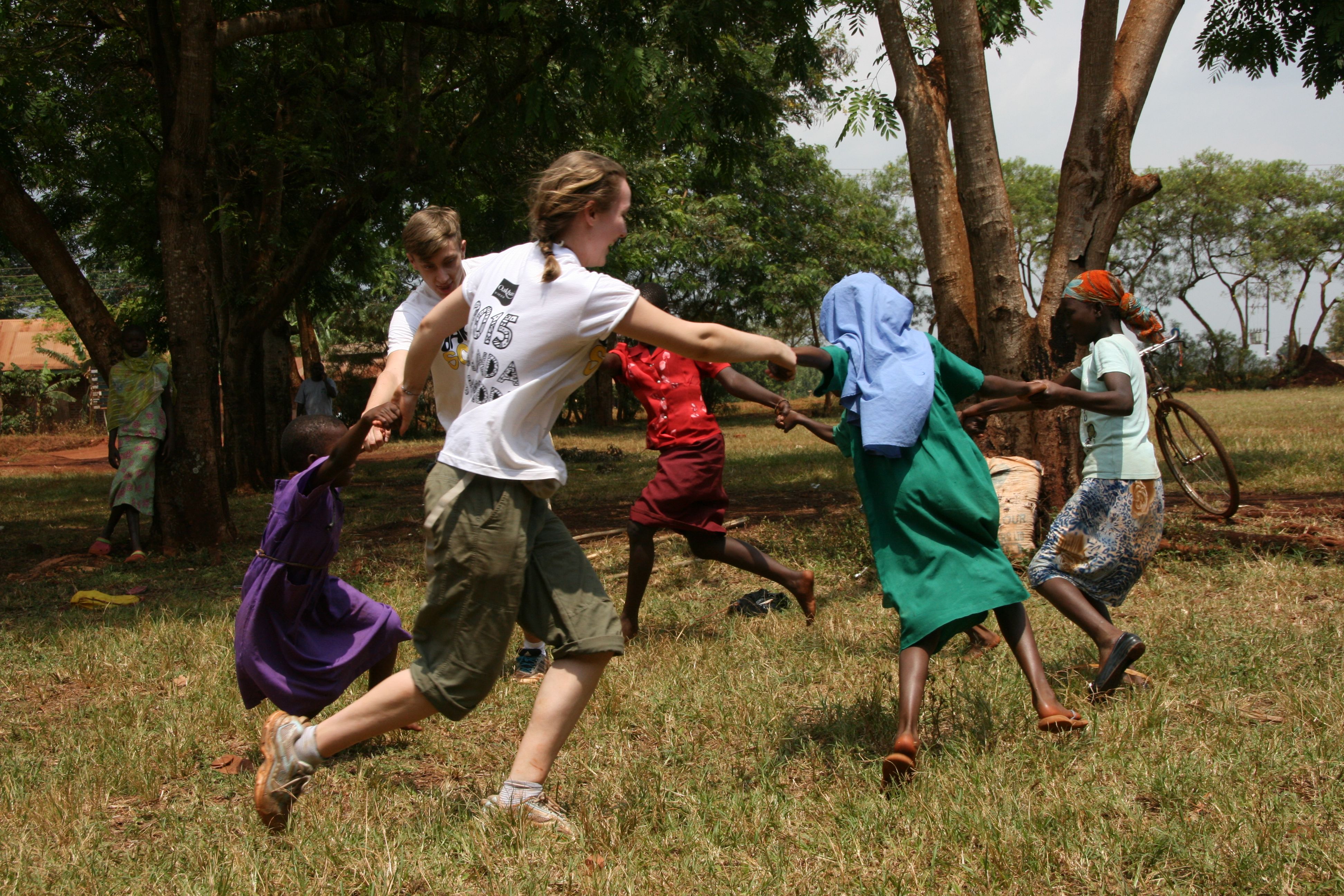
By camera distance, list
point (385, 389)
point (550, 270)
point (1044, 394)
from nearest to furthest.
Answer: point (550, 270) < point (385, 389) < point (1044, 394)

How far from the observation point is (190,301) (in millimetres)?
8914

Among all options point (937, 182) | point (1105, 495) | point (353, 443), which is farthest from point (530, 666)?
point (937, 182)

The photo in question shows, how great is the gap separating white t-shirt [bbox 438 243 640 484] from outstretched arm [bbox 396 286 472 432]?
0.11 m

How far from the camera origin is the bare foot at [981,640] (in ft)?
16.3

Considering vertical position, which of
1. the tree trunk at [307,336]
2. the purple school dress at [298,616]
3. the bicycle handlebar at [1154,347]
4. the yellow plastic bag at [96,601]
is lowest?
the yellow plastic bag at [96,601]

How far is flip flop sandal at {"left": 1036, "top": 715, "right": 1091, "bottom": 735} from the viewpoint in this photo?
3.43 metres

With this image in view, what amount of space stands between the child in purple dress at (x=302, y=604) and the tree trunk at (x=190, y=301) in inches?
226

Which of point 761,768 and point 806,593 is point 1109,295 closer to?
point 806,593

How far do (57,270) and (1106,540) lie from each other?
8.75m

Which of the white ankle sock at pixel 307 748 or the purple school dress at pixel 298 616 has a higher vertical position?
the purple school dress at pixel 298 616

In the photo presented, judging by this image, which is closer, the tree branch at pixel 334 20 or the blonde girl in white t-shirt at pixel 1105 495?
the blonde girl in white t-shirt at pixel 1105 495

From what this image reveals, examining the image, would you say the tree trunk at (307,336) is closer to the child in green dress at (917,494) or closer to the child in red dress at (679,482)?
the child in red dress at (679,482)

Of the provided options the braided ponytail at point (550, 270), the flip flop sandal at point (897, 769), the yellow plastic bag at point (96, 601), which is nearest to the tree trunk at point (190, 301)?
the yellow plastic bag at point (96, 601)

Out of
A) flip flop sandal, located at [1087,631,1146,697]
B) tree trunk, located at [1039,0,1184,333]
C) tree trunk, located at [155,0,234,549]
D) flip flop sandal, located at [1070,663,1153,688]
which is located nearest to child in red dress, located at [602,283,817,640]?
flip flop sandal, located at [1070,663,1153,688]
